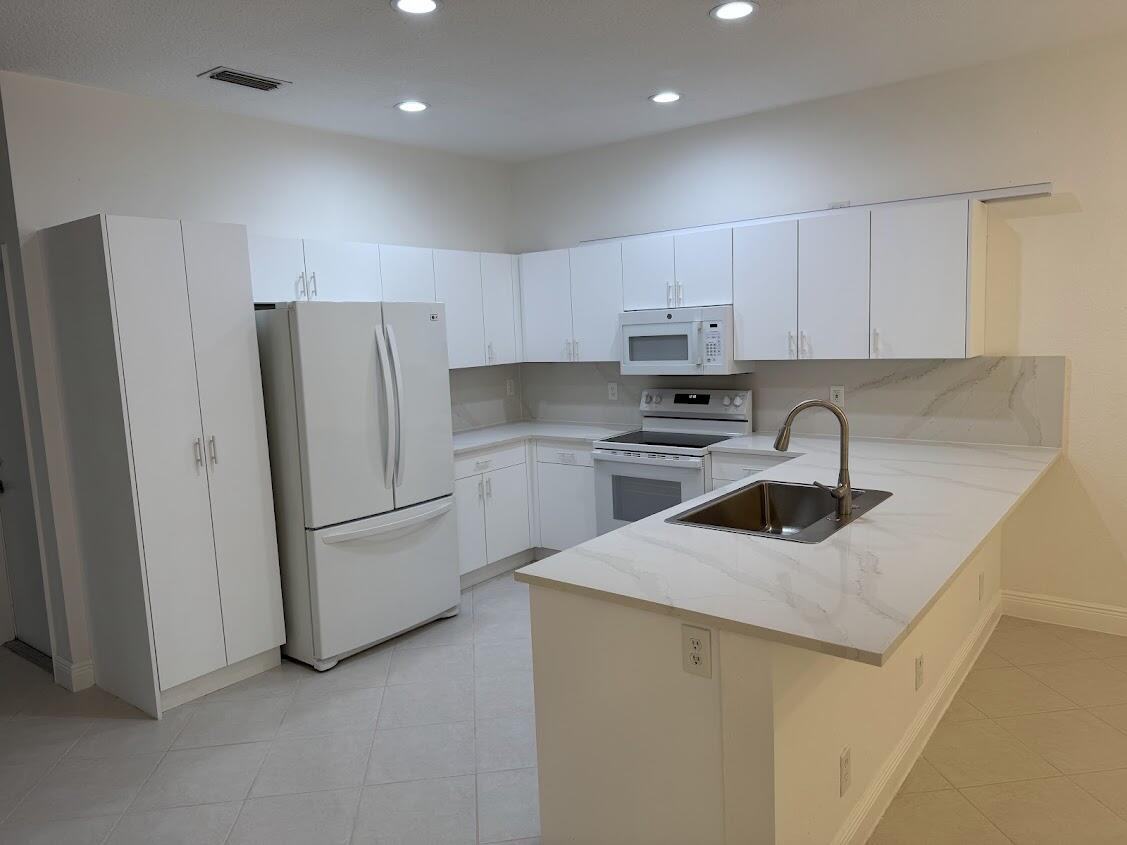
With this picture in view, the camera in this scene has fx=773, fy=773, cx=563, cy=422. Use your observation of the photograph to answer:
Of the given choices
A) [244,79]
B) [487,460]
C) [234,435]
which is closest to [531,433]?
[487,460]

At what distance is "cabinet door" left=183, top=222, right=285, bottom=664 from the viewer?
3301 mm

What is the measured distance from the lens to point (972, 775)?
8.48 feet

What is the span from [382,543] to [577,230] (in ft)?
8.21

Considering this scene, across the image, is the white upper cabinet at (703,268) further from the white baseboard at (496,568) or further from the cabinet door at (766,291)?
the white baseboard at (496,568)

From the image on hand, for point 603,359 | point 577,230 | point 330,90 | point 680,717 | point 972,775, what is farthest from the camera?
point 577,230

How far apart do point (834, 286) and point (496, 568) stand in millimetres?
2583

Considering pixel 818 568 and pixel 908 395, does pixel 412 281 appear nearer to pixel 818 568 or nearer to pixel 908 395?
pixel 908 395

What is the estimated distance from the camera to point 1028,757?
2678 millimetres

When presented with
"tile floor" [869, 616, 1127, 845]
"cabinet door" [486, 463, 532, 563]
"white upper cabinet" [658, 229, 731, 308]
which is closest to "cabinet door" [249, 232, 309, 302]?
"cabinet door" [486, 463, 532, 563]

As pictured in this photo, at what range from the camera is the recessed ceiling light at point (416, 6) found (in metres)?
2.59

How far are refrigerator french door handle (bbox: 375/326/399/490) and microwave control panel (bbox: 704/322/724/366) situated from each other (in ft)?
5.54

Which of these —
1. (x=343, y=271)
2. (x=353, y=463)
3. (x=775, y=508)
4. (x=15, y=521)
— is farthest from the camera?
(x=343, y=271)

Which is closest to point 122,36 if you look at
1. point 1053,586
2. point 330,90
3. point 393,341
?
point 330,90

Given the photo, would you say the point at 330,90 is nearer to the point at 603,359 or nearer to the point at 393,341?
the point at 393,341
